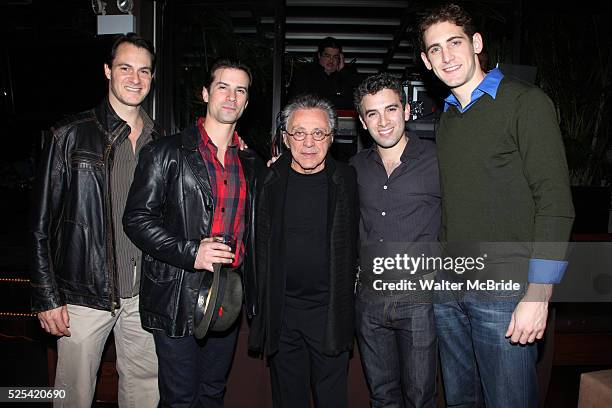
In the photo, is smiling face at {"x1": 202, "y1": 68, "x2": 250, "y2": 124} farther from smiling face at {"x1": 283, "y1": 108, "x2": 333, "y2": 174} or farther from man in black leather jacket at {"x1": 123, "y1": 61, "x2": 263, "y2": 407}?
smiling face at {"x1": 283, "y1": 108, "x2": 333, "y2": 174}

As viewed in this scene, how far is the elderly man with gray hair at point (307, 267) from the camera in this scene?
2.07 m

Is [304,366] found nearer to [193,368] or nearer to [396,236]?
[193,368]

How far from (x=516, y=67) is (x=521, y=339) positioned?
1805 mm

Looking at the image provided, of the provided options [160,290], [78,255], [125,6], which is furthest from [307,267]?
[125,6]

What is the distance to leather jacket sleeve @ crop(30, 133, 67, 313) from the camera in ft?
6.52

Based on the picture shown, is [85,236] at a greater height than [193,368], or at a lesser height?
greater

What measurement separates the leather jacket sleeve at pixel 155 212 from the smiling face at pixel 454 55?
1.12 m

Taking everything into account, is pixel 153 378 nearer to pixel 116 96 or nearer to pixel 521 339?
pixel 116 96

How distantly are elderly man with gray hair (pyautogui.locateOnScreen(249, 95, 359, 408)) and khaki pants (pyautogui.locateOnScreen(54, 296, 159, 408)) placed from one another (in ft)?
1.71

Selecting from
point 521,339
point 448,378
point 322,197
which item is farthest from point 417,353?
point 322,197

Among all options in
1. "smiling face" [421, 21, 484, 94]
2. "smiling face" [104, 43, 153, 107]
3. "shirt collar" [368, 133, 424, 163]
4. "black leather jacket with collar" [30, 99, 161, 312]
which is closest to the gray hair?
"shirt collar" [368, 133, 424, 163]

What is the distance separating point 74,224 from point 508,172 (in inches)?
68.2

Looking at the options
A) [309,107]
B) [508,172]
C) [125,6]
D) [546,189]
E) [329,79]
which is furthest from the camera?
[329,79]

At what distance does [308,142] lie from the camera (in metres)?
2.11
